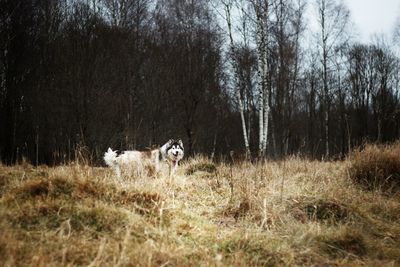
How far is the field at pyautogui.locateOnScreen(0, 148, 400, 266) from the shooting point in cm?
300

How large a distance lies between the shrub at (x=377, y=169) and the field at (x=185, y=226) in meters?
0.56

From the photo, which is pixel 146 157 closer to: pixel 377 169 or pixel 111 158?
pixel 111 158

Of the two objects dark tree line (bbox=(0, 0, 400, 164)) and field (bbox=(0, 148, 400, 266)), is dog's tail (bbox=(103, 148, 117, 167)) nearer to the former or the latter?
dark tree line (bbox=(0, 0, 400, 164))

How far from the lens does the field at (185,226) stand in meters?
3.00

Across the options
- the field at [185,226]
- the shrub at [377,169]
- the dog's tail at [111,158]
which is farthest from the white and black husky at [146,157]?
the shrub at [377,169]

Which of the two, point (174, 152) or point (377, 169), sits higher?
point (174, 152)

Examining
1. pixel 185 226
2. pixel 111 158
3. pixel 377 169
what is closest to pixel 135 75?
pixel 111 158

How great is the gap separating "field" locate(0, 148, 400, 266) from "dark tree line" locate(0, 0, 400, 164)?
2.45 meters

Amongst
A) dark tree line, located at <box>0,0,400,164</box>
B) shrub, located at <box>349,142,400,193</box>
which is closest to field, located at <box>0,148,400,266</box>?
shrub, located at <box>349,142,400,193</box>

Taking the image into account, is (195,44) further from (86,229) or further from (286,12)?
(86,229)

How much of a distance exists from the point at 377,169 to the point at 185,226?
3.67 m

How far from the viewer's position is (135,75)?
1711 centimetres

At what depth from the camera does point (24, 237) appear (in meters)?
3.09

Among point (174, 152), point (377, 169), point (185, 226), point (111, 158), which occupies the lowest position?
point (185, 226)
